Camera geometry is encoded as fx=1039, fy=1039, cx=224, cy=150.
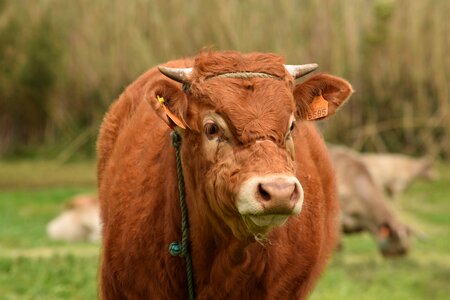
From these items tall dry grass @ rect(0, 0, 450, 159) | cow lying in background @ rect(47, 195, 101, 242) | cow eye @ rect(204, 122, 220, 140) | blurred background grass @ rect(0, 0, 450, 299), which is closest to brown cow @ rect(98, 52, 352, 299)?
cow eye @ rect(204, 122, 220, 140)

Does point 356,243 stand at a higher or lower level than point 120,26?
lower

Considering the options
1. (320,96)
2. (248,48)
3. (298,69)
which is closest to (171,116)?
(298,69)

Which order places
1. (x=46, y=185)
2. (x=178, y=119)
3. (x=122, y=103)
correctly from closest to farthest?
(x=178, y=119), (x=122, y=103), (x=46, y=185)

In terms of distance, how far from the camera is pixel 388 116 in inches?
955

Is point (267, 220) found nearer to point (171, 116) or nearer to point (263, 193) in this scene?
point (263, 193)

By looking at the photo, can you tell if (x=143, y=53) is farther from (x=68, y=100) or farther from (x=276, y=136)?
(x=276, y=136)

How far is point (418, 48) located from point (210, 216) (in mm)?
18154

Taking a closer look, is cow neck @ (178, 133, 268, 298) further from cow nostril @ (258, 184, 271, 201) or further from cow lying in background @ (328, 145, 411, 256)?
cow lying in background @ (328, 145, 411, 256)

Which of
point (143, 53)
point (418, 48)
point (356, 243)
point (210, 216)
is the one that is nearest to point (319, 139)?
point (210, 216)

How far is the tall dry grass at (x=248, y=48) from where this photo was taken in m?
21.9

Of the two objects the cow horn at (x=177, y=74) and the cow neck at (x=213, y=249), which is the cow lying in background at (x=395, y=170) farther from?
the cow horn at (x=177, y=74)

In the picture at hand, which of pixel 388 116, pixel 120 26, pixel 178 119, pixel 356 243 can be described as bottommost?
pixel 356 243

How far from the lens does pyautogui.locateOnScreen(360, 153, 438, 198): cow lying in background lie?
22.3m

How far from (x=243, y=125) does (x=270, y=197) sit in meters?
0.50
